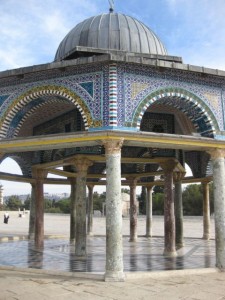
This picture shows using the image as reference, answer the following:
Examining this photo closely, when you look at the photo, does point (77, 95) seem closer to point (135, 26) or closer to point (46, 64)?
point (46, 64)

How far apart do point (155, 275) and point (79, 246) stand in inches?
144

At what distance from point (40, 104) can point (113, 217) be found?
3543mm

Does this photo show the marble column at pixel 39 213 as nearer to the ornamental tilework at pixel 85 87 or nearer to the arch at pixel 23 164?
the arch at pixel 23 164

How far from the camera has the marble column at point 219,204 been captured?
8.01m

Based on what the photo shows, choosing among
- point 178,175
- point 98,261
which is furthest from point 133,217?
point 98,261

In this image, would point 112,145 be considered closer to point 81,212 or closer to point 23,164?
point 81,212

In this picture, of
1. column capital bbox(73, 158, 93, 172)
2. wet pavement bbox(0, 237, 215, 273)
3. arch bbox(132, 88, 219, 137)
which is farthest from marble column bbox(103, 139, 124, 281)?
column capital bbox(73, 158, 93, 172)

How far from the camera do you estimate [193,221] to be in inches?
1210

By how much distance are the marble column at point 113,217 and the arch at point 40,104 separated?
748 millimetres

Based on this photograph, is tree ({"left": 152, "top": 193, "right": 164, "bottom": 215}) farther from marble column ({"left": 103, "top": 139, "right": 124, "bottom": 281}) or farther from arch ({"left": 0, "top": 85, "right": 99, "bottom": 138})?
marble column ({"left": 103, "top": 139, "right": 124, "bottom": 281})

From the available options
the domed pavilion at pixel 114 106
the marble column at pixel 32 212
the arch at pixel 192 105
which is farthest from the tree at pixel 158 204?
the arch at pixel 192 105

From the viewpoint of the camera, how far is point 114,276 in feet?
22.3

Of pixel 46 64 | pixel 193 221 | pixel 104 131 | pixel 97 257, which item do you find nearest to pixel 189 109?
pixel 104 131

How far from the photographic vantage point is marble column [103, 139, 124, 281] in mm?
6914
